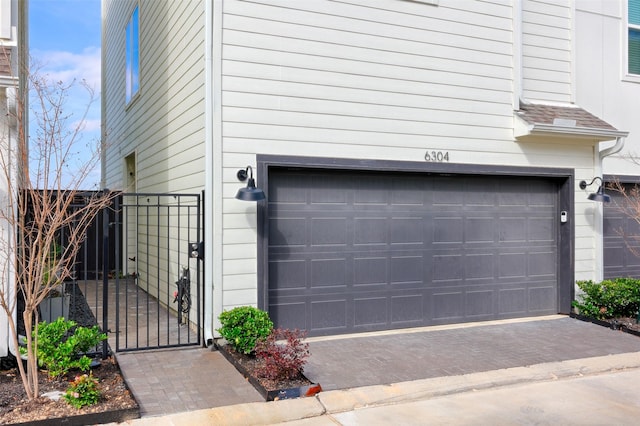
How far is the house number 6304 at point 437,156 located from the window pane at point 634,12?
15.8 ft

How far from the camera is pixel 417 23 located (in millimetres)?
7785

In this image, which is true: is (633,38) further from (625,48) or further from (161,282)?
(161,282)

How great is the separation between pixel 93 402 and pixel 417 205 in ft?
16.3

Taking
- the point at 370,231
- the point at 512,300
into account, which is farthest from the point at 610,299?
the point at 370,231

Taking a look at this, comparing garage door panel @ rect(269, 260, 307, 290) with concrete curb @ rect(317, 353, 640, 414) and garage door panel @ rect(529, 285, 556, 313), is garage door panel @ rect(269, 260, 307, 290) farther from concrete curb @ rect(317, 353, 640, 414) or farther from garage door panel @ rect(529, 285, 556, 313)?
garage door panel @ rect(529, 285, 556, 313)

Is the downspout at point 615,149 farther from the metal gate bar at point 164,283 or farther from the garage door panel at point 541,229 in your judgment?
the metal gate bar at point 164,283

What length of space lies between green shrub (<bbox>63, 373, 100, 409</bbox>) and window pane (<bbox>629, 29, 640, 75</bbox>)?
9.73 m

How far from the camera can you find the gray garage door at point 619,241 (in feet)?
31.2

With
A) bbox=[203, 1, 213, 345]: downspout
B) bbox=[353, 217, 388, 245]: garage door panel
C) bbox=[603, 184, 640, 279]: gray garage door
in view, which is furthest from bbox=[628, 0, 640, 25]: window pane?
bbox=[203, 1, 213, 345]: downspout

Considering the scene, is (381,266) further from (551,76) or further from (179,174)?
(551,76)

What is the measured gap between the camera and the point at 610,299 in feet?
27.4

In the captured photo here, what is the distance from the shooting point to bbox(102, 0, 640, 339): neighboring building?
683cm

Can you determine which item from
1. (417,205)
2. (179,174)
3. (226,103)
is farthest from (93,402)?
(417,205)

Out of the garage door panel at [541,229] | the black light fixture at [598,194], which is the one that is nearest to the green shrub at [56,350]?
the garage door panel at [541,229]
